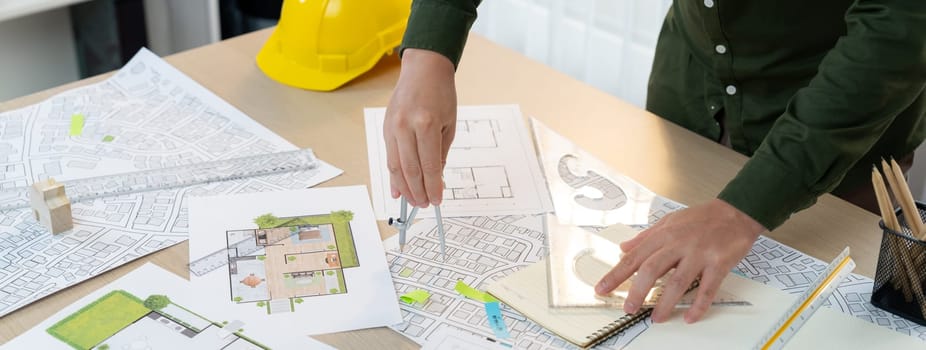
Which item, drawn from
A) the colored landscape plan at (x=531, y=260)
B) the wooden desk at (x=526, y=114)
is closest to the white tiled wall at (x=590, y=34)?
the wooden desk at (x=526, y=114)

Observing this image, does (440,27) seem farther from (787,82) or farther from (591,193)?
(787,82)

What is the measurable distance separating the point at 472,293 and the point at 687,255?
0.23 meters

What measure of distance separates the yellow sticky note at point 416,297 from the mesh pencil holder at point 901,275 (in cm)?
47

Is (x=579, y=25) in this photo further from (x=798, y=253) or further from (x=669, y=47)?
(x=798, y=253)

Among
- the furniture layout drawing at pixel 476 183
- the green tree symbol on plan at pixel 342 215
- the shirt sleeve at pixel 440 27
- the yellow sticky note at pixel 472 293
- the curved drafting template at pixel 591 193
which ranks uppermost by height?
the shirt sleeve at pixel 440 27

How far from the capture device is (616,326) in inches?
36.6

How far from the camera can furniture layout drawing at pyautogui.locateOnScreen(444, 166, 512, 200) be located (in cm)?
119

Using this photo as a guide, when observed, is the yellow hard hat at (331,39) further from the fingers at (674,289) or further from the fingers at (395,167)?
the fingers at (674,289)

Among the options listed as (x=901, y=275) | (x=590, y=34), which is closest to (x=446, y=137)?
(x=901, y=275)

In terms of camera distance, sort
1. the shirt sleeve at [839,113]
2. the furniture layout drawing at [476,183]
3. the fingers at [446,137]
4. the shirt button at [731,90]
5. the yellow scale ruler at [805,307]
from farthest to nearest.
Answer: the shirt button at [731,90]
the furniture layout drawing at [476,183]
the fingers at [446,137]
the shirt sleeve at [839,113]
the yellow scale ruler at [805,307]

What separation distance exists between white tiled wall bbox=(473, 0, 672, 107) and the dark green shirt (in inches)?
23.1

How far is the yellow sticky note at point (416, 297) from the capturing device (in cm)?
98

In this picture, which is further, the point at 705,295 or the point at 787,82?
the point at 787,82

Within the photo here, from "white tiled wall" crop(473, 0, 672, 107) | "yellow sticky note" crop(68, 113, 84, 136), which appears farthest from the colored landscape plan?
"white tiled wall" crop(473, 0, 672, 107)
